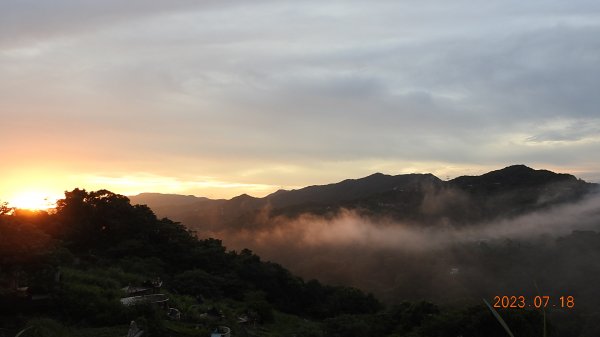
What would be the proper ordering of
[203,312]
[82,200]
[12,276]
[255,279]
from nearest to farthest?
[12,276]
[203,312]
[82,200]
[255,279]

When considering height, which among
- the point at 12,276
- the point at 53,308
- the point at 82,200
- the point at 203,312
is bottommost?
the point at 203,312

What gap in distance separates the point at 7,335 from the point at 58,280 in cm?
403

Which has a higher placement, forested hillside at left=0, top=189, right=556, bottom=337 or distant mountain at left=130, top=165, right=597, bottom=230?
distant mountain at left=130, top=165, right=597, bottom=230

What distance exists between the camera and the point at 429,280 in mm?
60812

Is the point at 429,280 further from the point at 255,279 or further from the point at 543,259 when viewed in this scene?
the point at 255,279

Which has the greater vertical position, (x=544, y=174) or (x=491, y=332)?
(x=544, y=174)

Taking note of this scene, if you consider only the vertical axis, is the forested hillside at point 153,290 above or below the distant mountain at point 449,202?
below

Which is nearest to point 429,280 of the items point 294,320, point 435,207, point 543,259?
point 543,259

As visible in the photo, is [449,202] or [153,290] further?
[449,202]

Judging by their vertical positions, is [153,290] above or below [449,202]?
below

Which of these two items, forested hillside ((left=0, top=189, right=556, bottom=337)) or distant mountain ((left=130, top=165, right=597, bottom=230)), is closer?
forested hillside ((left=0, top=189, right=556, bottom=337))

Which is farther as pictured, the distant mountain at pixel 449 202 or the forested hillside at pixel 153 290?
the distant mountain at pixel 449 202

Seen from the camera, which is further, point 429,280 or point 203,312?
point 429,280

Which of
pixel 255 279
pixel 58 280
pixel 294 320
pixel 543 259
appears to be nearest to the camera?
pixel 58 280
